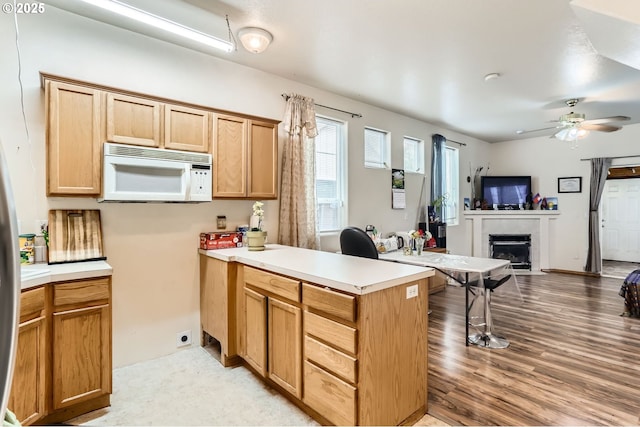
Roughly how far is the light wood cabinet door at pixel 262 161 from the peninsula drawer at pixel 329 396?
5.66ft

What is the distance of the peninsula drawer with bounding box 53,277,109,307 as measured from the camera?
6.42 ft

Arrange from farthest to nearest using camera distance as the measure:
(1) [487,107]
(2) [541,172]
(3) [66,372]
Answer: (2) [541,172] → (1) [487,107] → (3) [66,372]

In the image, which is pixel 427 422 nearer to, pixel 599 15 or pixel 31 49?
pixel 599 15

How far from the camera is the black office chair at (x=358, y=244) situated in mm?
3068

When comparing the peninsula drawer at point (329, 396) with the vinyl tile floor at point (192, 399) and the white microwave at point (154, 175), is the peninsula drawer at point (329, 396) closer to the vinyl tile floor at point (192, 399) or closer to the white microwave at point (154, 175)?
the vinyl tile floor at point (192, 399)

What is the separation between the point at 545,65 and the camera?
3.35 m

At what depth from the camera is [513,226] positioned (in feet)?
22.3

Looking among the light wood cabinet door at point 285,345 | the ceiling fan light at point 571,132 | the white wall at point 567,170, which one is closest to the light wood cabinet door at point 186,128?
the light wood cabinet door at point 285,345

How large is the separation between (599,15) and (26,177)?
382 cm

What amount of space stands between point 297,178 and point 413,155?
2844 millimetres

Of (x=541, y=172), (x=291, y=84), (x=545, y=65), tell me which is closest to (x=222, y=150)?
(x=291, y=84)

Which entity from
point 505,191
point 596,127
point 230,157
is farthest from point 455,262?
point 505,191

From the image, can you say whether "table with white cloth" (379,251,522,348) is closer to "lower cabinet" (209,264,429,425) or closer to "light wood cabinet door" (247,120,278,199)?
"lower cabinet" (209,264,429,425)

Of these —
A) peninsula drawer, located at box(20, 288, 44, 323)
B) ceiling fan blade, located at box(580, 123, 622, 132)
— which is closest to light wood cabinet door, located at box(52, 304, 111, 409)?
peninsula drawer, located at box(20, 288, 44, 323)
